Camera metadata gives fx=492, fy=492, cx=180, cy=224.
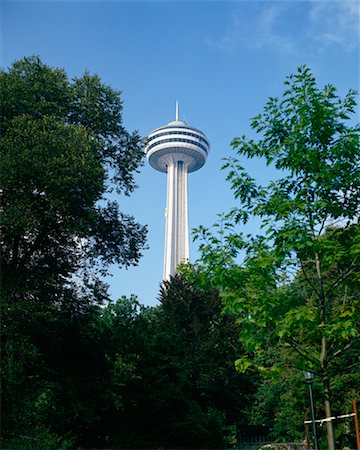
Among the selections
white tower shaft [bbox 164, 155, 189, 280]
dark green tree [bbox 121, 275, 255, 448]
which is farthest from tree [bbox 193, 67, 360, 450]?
white tower shaft [bbox 164, 155, 189, 280]

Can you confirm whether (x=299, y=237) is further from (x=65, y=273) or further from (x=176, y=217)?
(x=176, y=217)

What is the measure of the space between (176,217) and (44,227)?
9812 cm

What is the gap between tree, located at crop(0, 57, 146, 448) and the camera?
16109mm

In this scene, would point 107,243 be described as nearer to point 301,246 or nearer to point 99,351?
point 99,351

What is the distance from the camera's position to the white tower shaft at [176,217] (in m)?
111

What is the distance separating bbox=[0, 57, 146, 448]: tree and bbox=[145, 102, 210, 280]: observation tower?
8832cm

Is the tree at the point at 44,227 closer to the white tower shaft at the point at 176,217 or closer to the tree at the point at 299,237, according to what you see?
the tree at the point at 299,237

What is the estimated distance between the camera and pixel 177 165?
125 metres

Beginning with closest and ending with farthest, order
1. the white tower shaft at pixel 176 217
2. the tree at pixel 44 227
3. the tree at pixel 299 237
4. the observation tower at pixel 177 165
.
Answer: the tree at pixel 299 237
the tree at pixel 44 227
the white tower shaft at pixel 176 217
the observation tower at pixel 177 165

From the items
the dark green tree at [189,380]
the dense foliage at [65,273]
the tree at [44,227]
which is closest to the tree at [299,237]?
the dense foliage at [65,273]

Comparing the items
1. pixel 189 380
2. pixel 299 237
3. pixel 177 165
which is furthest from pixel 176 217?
pixel 299 237

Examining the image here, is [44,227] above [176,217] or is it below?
below

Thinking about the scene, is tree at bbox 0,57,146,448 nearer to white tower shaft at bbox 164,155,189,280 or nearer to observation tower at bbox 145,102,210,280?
white tower shaft at bbox 164,155,189,280

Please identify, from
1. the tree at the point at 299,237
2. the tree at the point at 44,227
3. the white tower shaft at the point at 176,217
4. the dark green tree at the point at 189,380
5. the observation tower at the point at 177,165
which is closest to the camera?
the tree at the point at 299,237
